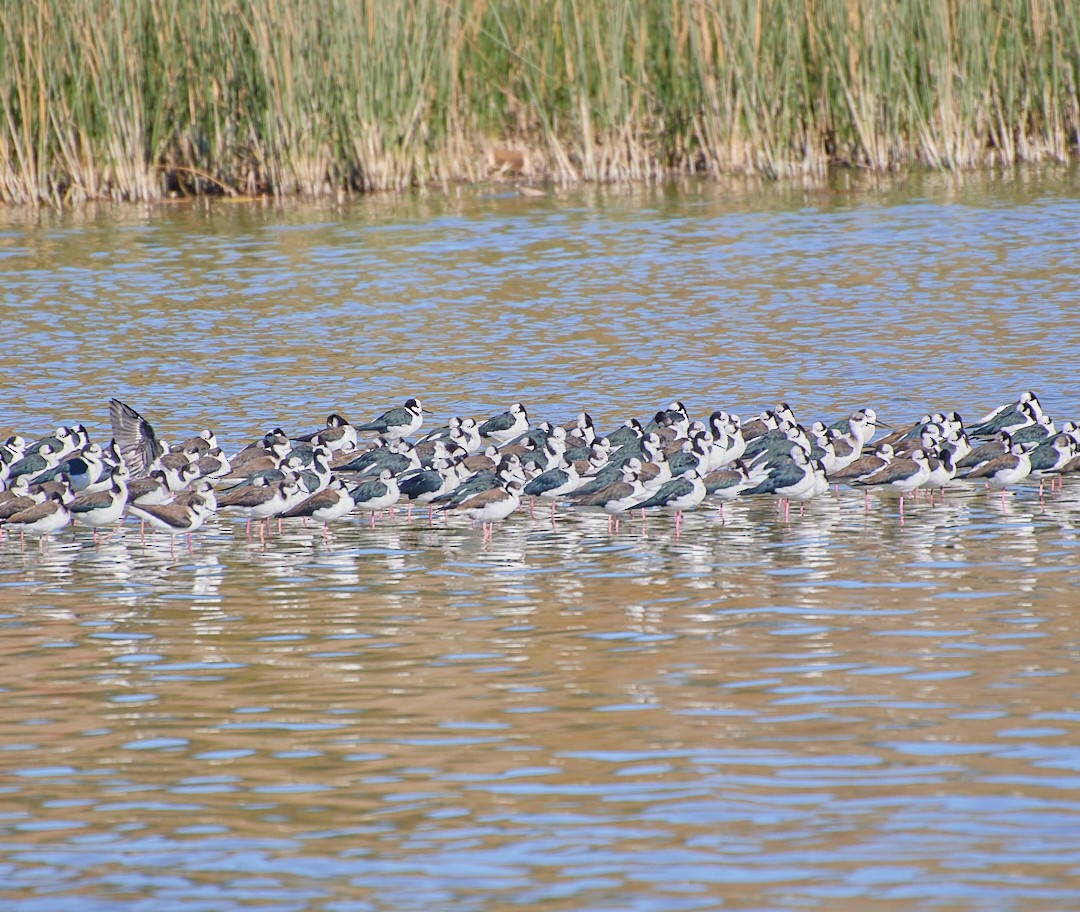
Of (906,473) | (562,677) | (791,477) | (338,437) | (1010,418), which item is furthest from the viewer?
(338,437)

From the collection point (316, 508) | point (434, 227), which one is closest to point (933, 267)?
point (434, 227)

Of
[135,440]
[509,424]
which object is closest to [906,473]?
[509,424]

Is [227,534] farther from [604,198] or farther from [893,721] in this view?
[604,198]

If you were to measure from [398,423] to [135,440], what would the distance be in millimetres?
2297

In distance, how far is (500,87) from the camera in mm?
31281

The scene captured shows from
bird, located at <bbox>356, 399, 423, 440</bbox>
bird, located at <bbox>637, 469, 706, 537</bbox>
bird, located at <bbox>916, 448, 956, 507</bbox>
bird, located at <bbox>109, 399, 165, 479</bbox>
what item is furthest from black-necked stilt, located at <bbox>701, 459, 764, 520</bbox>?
bird, located at <bbox>109, 399, 165, 479</bbox>

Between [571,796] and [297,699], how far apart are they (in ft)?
6.28

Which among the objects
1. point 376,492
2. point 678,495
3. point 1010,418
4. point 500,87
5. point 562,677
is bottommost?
point 562,677

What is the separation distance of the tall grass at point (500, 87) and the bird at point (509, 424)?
14122 millimetres

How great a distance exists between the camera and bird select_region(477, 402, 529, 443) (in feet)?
50.6

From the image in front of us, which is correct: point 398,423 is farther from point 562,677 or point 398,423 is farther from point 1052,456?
point 562,677

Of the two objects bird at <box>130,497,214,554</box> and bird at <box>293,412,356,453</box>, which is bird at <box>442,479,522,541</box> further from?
bird at <box>293,412,356,453</box>

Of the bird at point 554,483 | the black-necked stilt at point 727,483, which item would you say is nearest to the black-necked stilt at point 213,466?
the bird at point 554,483

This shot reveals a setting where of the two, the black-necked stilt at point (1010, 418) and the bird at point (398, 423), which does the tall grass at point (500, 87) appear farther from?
the black-necked stilt at point (1010, 418)
